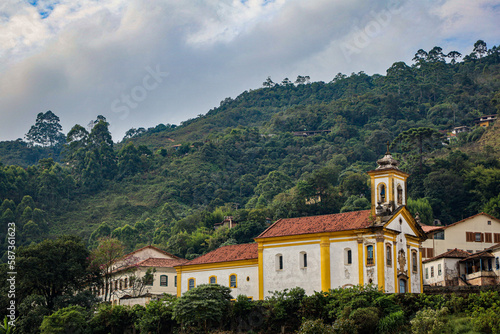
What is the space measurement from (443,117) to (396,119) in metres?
9.31

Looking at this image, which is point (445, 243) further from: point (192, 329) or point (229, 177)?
point (229, 177)

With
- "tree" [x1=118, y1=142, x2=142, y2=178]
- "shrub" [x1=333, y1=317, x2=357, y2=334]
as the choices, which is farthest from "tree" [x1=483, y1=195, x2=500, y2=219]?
"tree" [x1=118, y1=142, x2=142, y2=178]

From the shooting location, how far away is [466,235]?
6406 centimetres

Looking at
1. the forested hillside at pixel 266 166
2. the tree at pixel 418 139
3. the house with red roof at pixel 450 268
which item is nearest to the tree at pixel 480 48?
the forested hillside at pixel 266 166

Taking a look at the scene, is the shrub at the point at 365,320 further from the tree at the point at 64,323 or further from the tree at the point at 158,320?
the tree at the point at 64,323

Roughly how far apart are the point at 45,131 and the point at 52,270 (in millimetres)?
127792

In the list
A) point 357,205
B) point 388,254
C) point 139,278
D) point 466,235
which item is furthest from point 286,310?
point 357,205

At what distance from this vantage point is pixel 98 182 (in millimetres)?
119562

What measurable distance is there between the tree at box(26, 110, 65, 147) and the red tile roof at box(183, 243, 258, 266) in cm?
12873

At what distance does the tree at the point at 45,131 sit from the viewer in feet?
557

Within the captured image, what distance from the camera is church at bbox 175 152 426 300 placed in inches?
1658

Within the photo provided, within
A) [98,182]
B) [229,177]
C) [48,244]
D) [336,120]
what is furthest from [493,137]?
[48,244]

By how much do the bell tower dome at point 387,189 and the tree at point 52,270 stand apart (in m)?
24.0

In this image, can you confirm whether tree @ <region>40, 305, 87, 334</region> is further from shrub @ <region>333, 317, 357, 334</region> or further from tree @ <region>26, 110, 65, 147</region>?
tree @ <region>26, 110, 65, 147</region>
